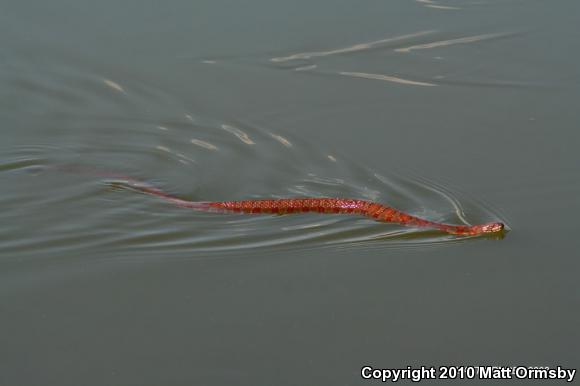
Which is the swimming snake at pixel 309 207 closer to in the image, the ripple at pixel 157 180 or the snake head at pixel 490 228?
the ripple at pixel 157 180

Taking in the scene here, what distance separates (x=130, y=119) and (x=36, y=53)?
196 centimetres

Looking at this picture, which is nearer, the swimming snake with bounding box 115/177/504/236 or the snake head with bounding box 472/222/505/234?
the snake head with bounding box 472/222/505/234

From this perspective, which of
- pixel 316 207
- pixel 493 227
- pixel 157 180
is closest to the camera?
pixel 493 227

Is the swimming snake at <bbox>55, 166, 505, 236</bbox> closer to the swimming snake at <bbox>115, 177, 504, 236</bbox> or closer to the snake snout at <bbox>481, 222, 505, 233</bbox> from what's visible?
the swimming snake at <bbox>115, 177, 504, 236</bbox>

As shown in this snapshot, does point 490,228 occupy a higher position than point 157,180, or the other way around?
point 157,180

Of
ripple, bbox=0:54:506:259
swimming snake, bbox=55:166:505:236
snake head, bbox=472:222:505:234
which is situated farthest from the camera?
swimming snake, bbox=55:166:505:236

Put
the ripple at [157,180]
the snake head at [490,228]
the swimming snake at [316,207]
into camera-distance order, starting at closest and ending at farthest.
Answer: the snake head at [490,228]
the ripple at [157,180]
the swimming snake at [316,207]

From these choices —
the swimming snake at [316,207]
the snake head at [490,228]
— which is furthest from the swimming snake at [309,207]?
the snake head at [490,228]

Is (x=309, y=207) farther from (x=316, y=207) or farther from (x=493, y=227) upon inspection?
(x=493, y=227)

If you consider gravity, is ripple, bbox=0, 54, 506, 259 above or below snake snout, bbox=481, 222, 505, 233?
above

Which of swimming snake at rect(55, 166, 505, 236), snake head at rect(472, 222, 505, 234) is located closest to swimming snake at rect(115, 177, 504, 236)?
swimming snake at rect(55, 166, 505, 236)

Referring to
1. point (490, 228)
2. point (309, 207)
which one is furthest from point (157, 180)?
point (490, 228)

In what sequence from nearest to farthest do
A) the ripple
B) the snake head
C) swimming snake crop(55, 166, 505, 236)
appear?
1. the snake head
2. the ripple
3. swimming snake crop(55, 166, 505, 236)

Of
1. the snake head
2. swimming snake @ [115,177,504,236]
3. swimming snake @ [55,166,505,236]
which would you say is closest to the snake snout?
the snake head
